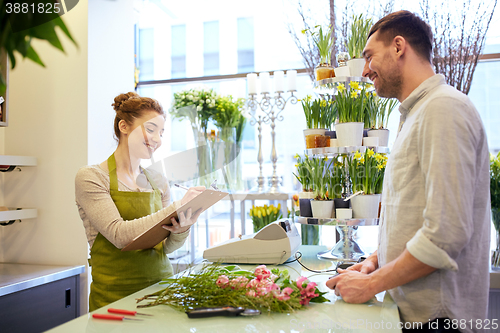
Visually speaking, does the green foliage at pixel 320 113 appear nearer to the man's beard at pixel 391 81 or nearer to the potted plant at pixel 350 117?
the potted plant at pixel 350 117

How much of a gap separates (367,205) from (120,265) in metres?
1.14

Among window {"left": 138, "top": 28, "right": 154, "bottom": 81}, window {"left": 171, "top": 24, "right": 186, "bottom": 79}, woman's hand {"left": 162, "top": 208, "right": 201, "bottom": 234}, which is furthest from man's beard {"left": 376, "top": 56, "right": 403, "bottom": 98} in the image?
window {"left": 138, "top": 28, "right": 154, "bottom": 81}

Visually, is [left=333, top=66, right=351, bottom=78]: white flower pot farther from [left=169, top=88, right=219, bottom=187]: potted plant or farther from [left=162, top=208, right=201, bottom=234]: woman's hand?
[left=162, top=208, right=201, bottom=234]: woman's hand

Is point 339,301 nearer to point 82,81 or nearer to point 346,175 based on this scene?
point 346,175

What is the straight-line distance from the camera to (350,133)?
1872mm

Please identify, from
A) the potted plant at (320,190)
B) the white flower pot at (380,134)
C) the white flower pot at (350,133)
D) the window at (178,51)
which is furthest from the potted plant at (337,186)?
the window at (178,51)

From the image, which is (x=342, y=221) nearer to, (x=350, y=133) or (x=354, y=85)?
(x=350, y=133)

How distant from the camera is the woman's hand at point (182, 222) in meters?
1.38

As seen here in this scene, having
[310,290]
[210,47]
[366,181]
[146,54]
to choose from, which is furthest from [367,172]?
[146,54]

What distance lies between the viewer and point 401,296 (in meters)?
1.07

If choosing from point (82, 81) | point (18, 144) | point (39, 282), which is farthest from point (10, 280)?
point (82, 81)

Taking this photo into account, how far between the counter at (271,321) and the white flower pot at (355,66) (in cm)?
125

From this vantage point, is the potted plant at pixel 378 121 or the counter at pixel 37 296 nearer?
the counter at pixel 37 296

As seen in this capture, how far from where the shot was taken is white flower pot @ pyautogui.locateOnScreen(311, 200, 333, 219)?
1838 millimetres
